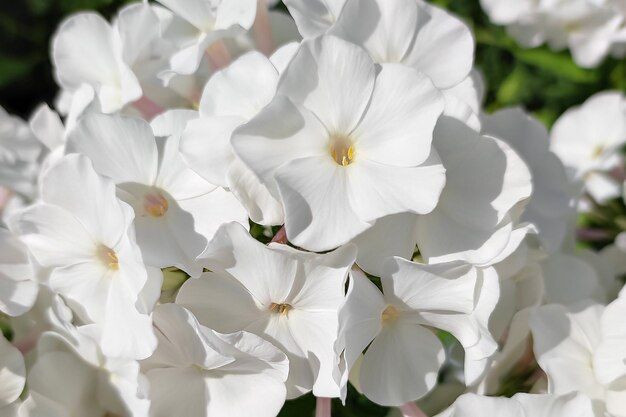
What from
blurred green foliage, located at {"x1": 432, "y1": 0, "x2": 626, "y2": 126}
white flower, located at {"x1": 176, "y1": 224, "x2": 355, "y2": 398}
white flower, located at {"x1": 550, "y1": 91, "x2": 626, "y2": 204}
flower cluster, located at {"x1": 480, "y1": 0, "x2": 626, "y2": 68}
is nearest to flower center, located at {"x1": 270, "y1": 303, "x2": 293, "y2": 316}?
white flower, located at {"x1": 176, "y1": 224, "x2": 355, "y2": 398}

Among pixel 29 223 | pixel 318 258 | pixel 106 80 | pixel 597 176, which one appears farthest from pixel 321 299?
pixel 597 176

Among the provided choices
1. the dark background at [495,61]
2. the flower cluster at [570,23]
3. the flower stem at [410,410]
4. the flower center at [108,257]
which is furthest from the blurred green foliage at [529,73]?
the flower center at [108,257]

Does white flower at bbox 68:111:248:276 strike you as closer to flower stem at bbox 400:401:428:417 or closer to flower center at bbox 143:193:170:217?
flower center at bbox 143:193:170:217

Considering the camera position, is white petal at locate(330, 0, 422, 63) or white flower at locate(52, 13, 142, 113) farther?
white flower at locate(52, 13, 142, 113)

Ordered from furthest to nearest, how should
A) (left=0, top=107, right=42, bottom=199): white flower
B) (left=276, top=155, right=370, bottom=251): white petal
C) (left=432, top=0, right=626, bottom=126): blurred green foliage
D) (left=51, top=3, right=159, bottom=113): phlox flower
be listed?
1. (left=432, top=0, right=626, bottom=126): blurred green foliage
2. (left=0, top=107, right=42, bottom=199): white flower
3. (left=51, top=3, right=159, bottom=113): phlox flower
4. (left=276, top=155, right=370, bottom=251): white petal

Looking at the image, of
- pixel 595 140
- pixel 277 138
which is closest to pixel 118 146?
pixel 277 138

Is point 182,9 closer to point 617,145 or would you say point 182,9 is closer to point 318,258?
point 318,258
